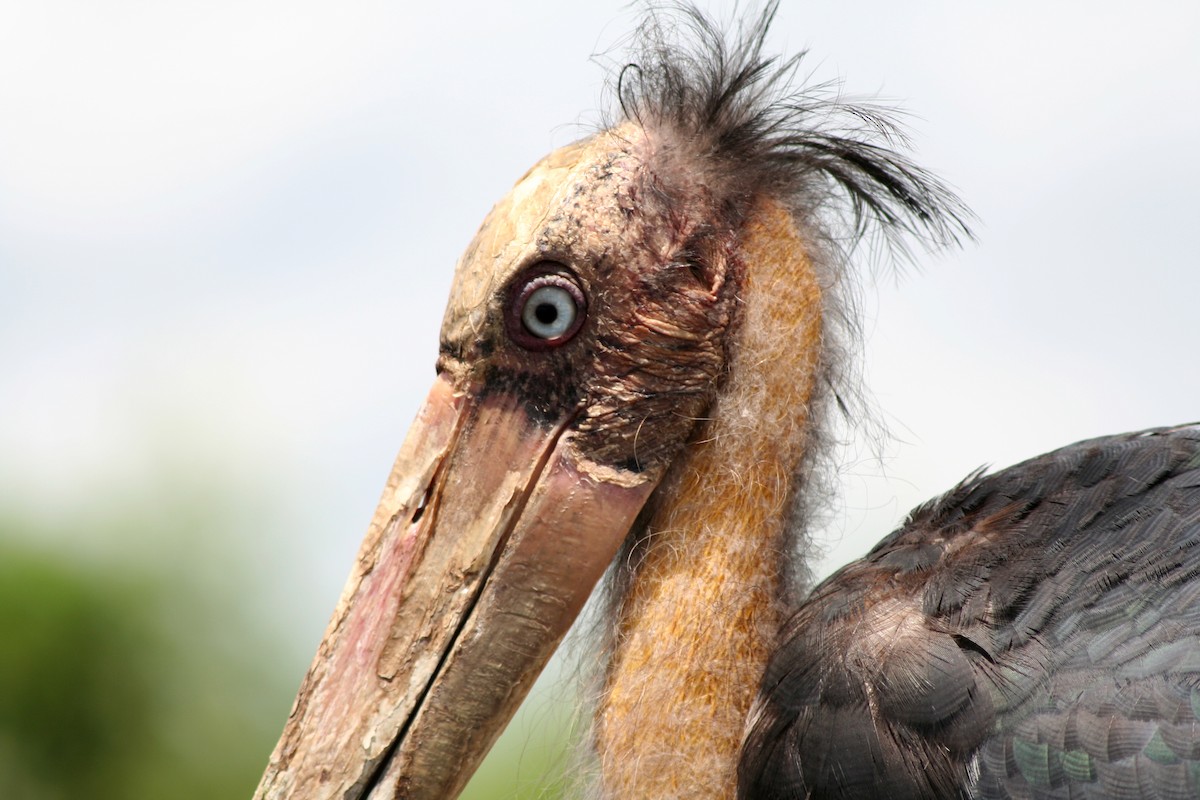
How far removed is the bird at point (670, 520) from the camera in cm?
226

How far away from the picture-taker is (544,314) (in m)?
2.62

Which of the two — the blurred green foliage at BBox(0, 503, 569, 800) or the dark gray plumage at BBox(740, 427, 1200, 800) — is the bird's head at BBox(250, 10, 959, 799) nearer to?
the dark gray plumage at BBox(740, 427, 1200, 800)

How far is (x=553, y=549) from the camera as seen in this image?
258cm

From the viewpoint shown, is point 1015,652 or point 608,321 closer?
point 1015,652

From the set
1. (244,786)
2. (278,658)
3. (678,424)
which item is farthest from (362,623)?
(278,658)

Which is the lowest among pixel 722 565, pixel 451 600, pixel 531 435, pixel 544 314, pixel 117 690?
pixel 117 690

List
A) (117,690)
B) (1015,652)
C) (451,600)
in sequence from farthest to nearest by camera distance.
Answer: (117,690), (451,600), (1015,652)

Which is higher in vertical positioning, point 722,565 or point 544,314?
point 544,314

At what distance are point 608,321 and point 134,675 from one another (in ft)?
47.1

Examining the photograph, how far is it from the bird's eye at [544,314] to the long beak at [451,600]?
0.49 feet

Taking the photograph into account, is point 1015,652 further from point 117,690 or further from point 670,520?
point 117,690

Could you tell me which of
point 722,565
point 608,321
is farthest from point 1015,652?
point 608,321

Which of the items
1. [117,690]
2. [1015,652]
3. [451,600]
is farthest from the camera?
[117,690]

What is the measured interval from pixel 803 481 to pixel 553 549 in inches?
24.4
